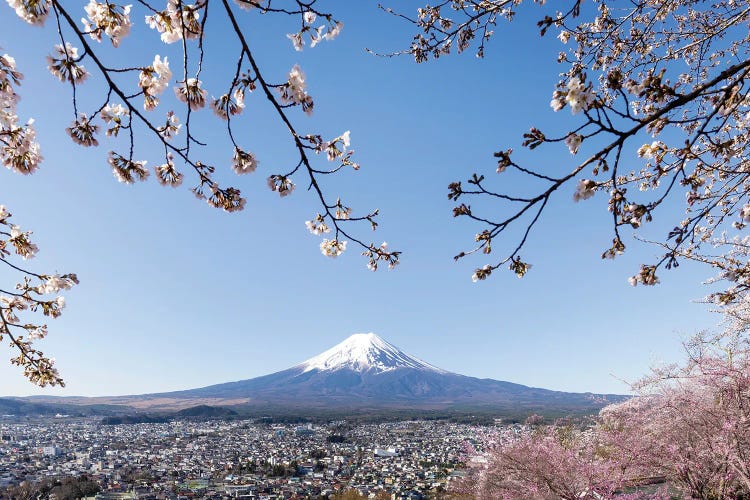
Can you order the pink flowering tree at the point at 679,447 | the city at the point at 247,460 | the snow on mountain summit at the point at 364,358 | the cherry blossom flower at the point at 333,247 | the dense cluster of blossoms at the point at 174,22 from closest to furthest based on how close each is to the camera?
the dense cluster of blossoms at the point at 174,22 < the cherry blossom flower at the point at 333,247 < the pink flowering tree at the point at 679,447 < the city at the point at 247,460 < the snow on mountain summit at the point at 364,358

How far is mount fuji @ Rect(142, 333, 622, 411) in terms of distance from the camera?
129500 mm

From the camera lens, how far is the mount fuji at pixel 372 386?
130m

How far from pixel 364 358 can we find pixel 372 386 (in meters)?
29.2

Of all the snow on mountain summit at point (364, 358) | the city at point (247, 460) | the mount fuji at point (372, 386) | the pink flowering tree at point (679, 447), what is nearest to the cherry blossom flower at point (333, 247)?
the pink flowering tree at point (679, 447)

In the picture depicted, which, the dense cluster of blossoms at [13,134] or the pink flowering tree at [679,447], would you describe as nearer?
the dense cluster of blossoms at [13,134]

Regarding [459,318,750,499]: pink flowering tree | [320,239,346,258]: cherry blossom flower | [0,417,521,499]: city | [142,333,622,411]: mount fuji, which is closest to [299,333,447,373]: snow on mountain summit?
[142,333,622,411]: mount fuji

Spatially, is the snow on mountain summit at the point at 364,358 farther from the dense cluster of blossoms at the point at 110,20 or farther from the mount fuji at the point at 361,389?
the dense cluster of blossoms at the point at 110,20

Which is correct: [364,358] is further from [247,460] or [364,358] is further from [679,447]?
[679,447]

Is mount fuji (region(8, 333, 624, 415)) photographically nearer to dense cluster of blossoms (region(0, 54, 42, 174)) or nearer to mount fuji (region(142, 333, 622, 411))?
mount fuji (region(142, 333, 622, 411))

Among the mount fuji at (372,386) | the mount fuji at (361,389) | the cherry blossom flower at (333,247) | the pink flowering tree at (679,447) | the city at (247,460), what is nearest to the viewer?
the cherry blossom flower at (333,247)

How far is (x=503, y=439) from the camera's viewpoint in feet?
35.7

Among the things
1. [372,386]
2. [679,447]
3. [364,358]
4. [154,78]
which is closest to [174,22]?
[154,78]

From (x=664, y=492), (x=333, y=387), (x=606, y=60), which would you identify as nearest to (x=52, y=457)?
(x=664, y=492)

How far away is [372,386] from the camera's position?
149875mm
